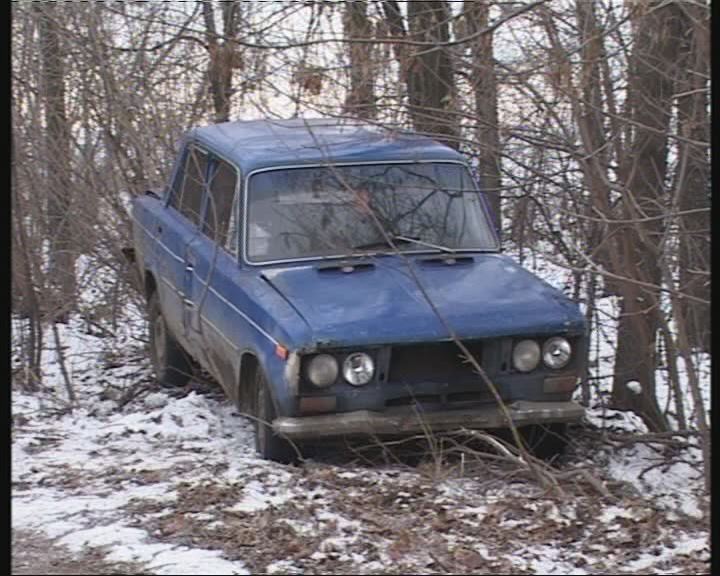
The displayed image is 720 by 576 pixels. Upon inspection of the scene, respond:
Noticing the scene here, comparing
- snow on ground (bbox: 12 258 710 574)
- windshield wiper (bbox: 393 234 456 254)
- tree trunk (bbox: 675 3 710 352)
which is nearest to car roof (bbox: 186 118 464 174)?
windshield wiper (bbox: 393 234 456 254)

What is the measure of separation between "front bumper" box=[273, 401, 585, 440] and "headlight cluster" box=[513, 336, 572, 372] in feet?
0.63

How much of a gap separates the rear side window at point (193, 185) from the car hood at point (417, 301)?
1.34m

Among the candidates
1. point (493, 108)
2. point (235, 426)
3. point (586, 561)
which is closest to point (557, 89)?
point (493, 108)

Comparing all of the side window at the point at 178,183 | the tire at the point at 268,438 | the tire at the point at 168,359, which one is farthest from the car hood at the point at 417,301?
the tire at the point at 168,359

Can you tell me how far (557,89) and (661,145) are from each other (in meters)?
1.25

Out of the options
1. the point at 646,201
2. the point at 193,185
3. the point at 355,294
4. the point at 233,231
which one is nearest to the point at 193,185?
the point at 193,185

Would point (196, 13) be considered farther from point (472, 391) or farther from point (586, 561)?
point (586, 561)

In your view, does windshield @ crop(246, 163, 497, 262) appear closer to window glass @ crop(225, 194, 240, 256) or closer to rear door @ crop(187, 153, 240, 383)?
window glass @ crop(225, 194, 240, 256)

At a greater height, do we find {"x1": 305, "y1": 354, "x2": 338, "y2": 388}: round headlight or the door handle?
the door handle

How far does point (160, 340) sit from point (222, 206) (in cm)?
163

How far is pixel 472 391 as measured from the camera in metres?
6.80

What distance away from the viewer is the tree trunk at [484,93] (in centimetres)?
797

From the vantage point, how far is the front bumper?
6.52 metres

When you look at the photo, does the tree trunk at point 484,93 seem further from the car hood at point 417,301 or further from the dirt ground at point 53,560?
the dirt ground at point 53,560
